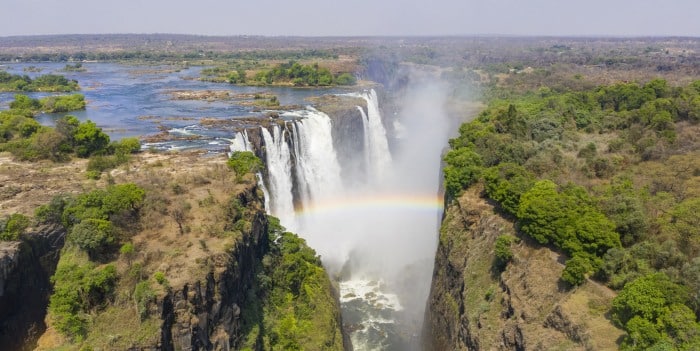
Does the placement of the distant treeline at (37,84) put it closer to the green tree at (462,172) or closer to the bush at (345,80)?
the bush at (345,80)

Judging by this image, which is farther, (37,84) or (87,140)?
(37,84)

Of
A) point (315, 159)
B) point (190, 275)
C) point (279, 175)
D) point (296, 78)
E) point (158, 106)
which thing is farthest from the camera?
point (296, 78)

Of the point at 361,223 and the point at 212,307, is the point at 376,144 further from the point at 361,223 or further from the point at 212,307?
the point at 212,307

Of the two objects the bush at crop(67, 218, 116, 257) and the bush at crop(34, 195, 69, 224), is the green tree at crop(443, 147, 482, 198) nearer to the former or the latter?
the bush at crop(67, 218, 116, 257)

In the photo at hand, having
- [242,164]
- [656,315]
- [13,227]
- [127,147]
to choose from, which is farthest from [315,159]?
[656,315]

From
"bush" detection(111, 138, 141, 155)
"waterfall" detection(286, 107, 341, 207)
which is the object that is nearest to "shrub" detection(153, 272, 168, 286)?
"bush" detection(111, 138, 141, 155)

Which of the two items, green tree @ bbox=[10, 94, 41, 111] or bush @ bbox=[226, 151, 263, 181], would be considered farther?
green tree @ bbox=[10, 94, 41, 111]

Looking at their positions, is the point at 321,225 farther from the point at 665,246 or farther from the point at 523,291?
the point at 665,246
